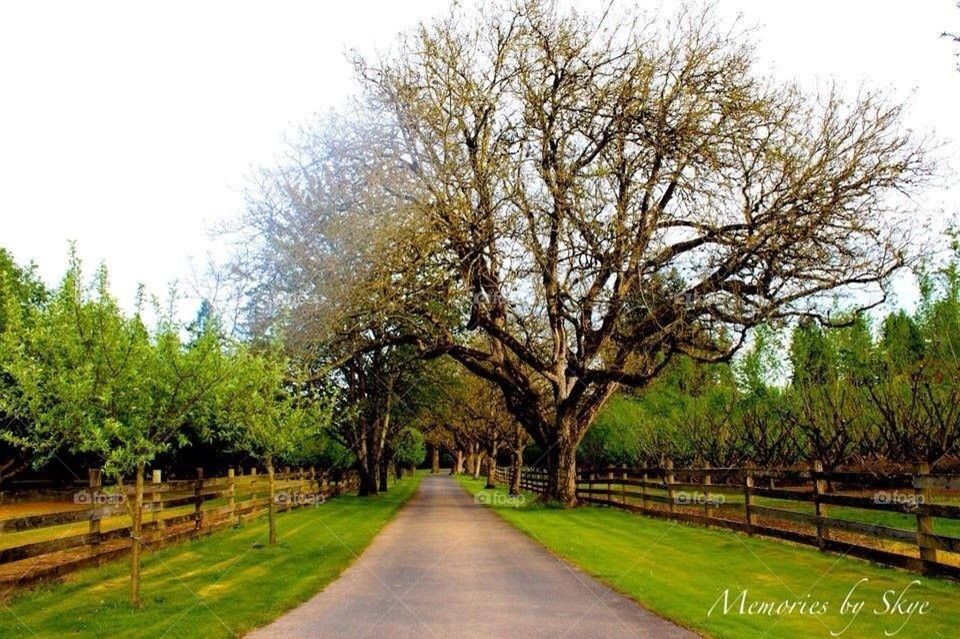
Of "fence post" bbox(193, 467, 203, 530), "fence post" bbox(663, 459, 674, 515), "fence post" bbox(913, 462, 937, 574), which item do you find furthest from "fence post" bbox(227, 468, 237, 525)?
"fence post" bbox(913, 462, 937, 574)

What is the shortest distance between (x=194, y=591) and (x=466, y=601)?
3.61 metres

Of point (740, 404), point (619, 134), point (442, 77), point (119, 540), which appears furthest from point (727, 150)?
point (119, 540)

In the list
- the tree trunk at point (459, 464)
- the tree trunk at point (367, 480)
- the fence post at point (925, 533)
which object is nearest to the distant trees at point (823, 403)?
the fence post at point (925, 533)

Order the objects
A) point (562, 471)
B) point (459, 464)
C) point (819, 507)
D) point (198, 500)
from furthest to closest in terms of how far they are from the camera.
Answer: point (459, 464)
point (562, 471)
point (198, 500)
point (819, 507)

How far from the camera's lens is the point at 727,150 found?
62.1 ft

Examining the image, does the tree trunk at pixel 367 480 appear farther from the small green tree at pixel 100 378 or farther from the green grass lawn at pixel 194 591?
the small green tree at pixel 100 378

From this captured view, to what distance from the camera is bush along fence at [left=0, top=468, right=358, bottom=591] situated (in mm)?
10070

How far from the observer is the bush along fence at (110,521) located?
10070 millimetres

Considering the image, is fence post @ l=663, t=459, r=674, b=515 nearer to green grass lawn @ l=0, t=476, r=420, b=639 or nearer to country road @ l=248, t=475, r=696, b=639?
country road @ l=248, t=475, r=696, b=639

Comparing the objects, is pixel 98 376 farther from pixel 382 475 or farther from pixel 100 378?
pixel 382 475

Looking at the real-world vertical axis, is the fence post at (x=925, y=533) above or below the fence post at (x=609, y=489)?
above

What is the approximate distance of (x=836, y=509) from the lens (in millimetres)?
20672

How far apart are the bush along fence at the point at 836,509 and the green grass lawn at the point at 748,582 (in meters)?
0.26

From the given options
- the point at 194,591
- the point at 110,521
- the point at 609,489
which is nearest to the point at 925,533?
the point at 194,591
